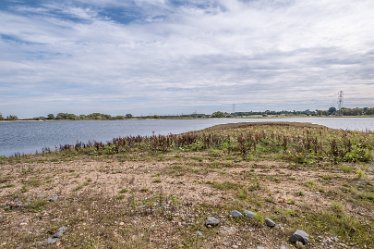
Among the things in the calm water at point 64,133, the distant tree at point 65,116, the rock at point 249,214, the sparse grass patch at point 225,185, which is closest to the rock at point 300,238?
the rock at point 249,214

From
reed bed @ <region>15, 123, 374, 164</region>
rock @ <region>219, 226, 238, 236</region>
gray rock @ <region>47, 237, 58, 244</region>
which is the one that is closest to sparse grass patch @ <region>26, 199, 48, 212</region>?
gray rock @ <region>47, 237, 58, 244</region>

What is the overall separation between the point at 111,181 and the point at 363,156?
10.7 m

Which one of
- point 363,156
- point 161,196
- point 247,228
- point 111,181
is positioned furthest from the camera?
point 363,156

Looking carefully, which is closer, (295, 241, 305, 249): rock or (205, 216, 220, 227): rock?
(295, 241, 305, 249): rock

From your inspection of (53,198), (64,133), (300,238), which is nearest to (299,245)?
(300,238)

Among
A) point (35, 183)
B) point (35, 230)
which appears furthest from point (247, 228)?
point (35, 183)

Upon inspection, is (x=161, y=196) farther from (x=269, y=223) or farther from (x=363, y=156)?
(x=363, y=156)

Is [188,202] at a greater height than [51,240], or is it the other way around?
[188,202]

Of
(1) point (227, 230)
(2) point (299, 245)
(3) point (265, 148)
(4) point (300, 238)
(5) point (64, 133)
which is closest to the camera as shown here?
(2) point (299, 245)

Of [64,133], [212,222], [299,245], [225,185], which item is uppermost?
[225,185]

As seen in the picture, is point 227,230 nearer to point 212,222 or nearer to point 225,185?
point 212,222

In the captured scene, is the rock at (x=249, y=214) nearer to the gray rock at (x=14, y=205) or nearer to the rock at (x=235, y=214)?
the rock at (x=235, y=214)

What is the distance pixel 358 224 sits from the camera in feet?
19.7

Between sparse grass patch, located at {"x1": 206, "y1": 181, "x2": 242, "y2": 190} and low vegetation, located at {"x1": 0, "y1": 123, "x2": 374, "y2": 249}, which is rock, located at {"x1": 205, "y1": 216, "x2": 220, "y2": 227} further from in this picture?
sparse grass patch, located at {"x1": 206, "y1": 181, "x2": 242, "y2": 190}
